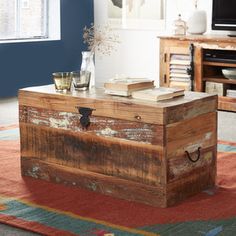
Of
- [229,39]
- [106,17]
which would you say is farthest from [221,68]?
[106,17]

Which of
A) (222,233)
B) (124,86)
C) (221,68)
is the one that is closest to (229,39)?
(221,68)

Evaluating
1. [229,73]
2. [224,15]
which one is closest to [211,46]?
[229,73]

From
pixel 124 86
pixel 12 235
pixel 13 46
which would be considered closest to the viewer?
pixel 12 235

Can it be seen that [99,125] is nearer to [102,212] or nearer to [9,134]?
[102,212]

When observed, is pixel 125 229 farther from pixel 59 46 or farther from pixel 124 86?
pixel 59 46

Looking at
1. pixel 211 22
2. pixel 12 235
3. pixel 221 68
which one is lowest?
pixel 12 235

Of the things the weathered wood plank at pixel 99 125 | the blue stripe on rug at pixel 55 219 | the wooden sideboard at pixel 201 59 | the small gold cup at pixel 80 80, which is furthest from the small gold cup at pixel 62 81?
the wooden sideboard at pixel 201 59

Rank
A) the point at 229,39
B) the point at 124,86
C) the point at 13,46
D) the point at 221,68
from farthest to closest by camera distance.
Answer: the point at 13,46, the point at 221,68, the point at 229,39, the point at 124,86

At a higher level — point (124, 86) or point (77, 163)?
point (124, 86)

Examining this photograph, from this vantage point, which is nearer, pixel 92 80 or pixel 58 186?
pixel 58 186

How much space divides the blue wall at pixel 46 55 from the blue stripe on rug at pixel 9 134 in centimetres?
160

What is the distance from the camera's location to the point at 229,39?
210 inches

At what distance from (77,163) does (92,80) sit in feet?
1.76

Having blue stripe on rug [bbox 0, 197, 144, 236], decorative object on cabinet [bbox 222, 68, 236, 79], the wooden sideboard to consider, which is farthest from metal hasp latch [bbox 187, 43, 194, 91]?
blue stripe on rug [bbox 0, 197, 144, 236]
